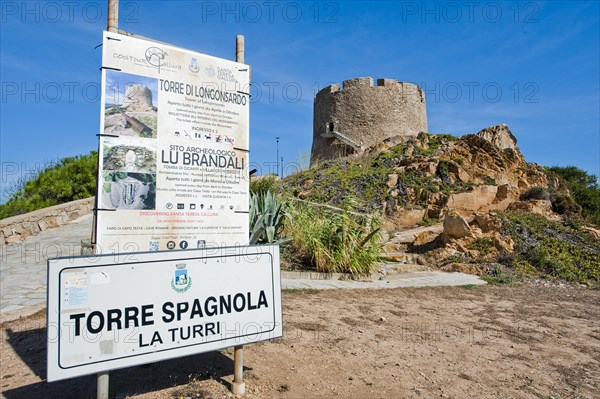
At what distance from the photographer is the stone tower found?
26.1m

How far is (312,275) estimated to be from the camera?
21.5 feet

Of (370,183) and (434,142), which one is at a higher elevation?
(434,142)

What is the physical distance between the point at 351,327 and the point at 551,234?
28.5ft

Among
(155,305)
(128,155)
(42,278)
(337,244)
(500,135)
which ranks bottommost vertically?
(42,278)

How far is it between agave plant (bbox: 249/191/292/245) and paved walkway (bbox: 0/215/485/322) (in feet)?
2.20

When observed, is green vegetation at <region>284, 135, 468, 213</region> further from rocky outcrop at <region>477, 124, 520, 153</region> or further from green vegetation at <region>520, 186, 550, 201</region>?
rocky outcrop at <region>477, 124, 520, 153</region>

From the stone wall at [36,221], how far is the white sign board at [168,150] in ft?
21.7

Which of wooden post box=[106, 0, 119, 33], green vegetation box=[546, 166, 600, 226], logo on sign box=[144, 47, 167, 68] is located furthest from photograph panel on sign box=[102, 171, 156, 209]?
green vegetation box=[546, 166, 600, 226]

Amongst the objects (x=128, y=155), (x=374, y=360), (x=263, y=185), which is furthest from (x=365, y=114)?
(x=128, y=155)

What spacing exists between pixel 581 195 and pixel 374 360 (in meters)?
18.5

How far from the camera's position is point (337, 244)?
711 centimetres

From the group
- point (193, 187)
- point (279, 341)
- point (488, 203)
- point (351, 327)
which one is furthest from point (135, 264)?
point (488, 203)

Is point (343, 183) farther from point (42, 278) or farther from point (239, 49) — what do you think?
point (239, 49)

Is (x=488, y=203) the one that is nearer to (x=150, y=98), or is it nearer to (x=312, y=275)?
(x=312, y=275)
